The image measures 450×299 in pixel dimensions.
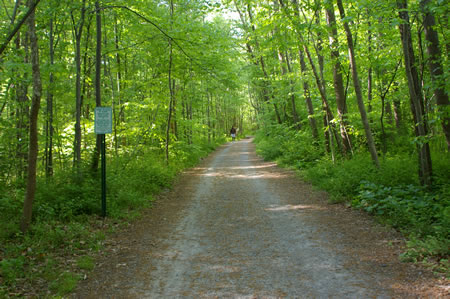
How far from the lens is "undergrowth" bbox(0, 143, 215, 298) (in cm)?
431

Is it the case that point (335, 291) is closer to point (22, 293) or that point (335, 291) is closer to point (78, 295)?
point (78, 295)

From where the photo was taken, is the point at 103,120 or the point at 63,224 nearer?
the point at 63,224

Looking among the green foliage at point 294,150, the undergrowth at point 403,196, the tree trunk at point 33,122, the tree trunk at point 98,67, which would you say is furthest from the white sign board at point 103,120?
the green foliage at point 294,150

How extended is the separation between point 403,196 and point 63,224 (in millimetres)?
7028

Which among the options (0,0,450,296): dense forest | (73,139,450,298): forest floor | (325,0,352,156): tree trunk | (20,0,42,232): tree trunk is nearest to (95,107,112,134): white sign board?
(0,0,450,296): dense forest


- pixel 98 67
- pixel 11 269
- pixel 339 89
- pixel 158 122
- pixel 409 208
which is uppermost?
pixel 98 67

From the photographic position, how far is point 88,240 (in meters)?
5.77

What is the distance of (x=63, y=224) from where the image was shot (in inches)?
253

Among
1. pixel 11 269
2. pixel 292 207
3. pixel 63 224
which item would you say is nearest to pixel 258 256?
pixel 292 207

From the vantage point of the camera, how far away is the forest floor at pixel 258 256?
3.83 m

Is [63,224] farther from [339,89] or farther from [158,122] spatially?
[339,89]

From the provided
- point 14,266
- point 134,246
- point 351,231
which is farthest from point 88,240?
point 351,231

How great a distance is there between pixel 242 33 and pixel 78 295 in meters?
18.7

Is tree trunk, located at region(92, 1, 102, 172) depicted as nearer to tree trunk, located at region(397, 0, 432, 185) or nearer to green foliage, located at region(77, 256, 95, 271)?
green foliage, located at region(77, 256, 95, 271)
